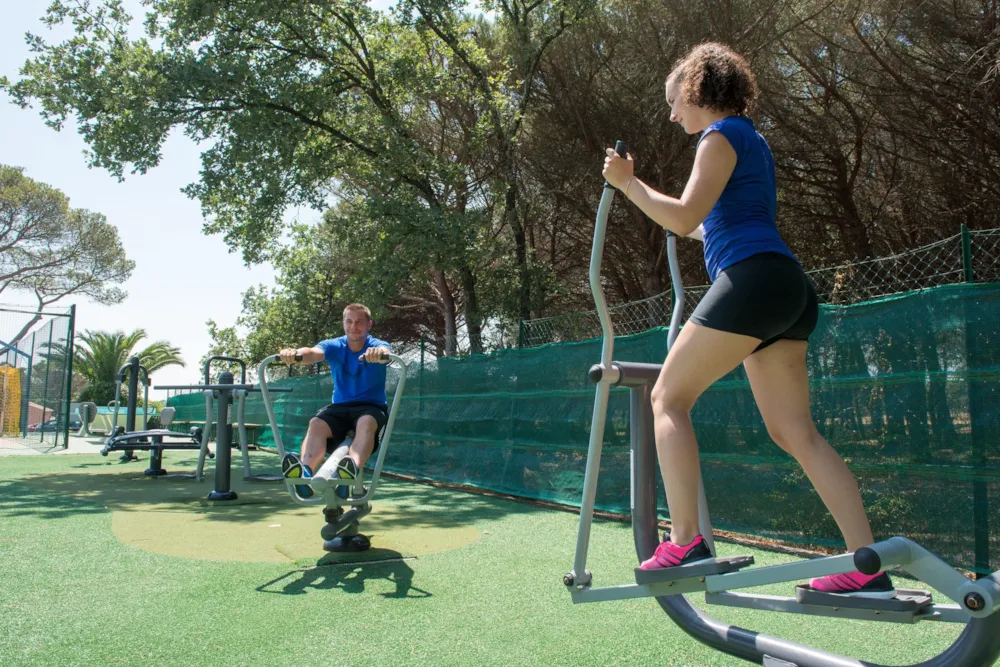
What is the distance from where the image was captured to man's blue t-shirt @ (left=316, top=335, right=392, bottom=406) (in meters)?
4.93

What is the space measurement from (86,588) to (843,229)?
10.7 m

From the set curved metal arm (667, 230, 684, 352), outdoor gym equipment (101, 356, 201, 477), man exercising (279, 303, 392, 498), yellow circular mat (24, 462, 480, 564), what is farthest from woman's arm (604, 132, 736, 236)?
outdoor gym equipment (101, 356, 201, 477)

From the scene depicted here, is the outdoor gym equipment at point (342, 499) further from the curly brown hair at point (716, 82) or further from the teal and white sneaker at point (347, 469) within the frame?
the curly brown hair at point (716, 82)

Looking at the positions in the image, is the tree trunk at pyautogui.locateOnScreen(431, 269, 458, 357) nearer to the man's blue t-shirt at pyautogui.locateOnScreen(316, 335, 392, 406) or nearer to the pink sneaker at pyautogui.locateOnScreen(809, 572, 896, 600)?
the man's blue t-shirt at pyautogui.locateOnScreen(316, 335, 392, 406)

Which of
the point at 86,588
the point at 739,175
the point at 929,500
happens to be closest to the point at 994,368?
the point at 929,500

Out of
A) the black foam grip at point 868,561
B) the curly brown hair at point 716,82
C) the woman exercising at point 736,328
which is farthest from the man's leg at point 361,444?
the black foam grip at point 868,561

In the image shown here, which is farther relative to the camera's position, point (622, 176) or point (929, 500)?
point (929, 500)

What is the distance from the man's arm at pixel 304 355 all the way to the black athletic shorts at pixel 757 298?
295 centimetres

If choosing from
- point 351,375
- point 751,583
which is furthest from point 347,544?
point 751,583

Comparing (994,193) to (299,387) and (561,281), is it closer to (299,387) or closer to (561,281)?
(561,281)

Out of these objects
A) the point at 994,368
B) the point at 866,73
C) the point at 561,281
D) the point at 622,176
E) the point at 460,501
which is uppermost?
the point at 866,73

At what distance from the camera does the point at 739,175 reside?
6.80 feet

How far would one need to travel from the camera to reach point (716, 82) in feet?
7.14

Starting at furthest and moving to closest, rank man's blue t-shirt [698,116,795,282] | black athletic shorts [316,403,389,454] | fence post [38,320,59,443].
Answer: fence post [38,320,59,443] < black athletic shorts [316,403,389,454] < man's blue t-shirt [698,116,795,282]
